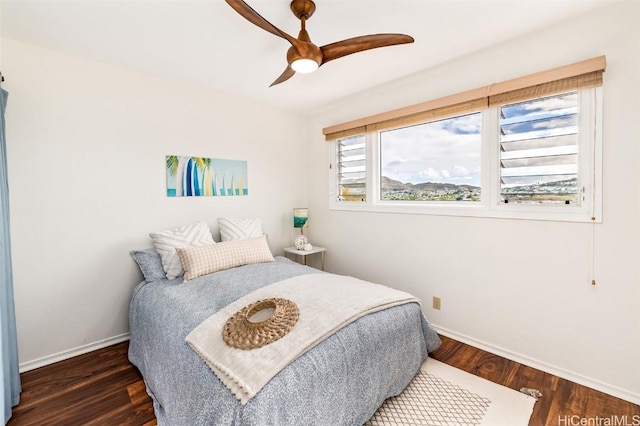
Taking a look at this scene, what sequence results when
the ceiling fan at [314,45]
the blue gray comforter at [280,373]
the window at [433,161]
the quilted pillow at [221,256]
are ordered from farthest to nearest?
the window at [433,161]
the quilted pillow at [221,256]
the ceiling fan at [314,45]
the blue gray comforter at [280,373]

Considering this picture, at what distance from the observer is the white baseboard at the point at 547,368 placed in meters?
1.79

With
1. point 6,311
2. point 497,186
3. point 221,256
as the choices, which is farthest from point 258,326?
point 497,186

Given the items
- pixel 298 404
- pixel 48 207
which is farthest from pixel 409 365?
pixel 48 207

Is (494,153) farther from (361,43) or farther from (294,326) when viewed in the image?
(294,326)

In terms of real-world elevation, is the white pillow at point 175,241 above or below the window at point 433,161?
below

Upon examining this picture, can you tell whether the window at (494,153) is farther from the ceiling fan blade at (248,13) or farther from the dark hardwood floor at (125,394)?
the ceiling fan blade at (248,13)

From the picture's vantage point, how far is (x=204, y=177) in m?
3.00

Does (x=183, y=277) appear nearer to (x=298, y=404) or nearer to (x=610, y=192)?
(x=298, y=404)

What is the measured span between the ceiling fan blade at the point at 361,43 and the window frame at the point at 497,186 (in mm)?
1094

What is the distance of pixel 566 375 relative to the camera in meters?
1.98

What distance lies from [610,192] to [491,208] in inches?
26.8

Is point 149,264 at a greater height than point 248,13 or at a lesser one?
lesser

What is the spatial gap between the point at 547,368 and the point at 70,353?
365 centimetres

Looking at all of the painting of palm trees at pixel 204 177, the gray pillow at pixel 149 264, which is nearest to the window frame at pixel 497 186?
the painting of palm trees at pixel 204 177
